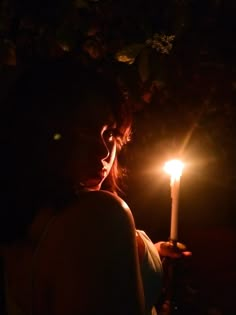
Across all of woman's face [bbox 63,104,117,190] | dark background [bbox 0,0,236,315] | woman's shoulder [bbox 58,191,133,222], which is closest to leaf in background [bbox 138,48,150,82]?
dark background [bbox 0,0,236,315]

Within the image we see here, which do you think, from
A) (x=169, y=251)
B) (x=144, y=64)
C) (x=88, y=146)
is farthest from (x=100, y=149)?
(x=169, y=251)

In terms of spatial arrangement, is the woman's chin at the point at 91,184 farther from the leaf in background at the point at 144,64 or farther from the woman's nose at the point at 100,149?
the leaf in background at the point at 144,64

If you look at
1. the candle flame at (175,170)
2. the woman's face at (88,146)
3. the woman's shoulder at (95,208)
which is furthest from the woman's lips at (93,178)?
the candle flame at (175,170)

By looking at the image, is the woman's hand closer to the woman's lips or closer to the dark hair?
the woman's lips

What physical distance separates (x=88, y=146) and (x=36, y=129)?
0.56 feet

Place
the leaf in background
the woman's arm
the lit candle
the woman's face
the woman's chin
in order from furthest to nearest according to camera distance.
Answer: the lit candle
the leaf in background
the woman's chin
the woman's face
the woman's arm

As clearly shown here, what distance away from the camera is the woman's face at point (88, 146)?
1148 mm

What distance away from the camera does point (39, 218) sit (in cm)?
112

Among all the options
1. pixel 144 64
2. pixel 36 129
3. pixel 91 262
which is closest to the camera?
pixel 91 262

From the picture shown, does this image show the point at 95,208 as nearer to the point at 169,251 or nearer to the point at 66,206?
the point at 66,206

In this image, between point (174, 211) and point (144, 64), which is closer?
point (144, 64)

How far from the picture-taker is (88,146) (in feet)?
3.84

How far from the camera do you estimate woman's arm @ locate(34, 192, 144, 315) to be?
96 cm

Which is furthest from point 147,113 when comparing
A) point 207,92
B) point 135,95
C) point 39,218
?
point 39,218
